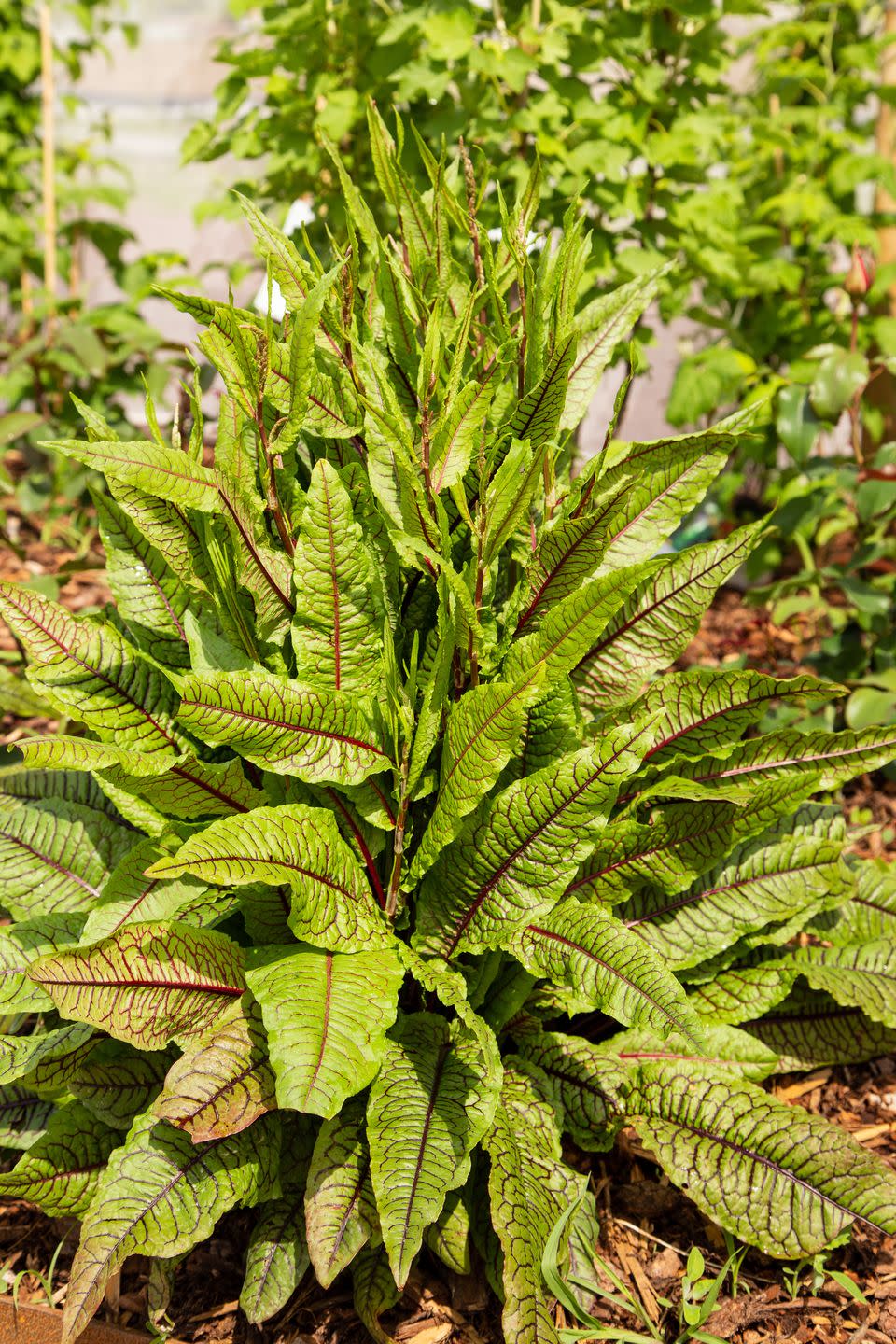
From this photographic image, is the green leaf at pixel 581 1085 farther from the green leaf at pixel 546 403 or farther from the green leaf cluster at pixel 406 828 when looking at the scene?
the green leaf at pixel 546 403

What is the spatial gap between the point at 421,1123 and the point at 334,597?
2.17 ft

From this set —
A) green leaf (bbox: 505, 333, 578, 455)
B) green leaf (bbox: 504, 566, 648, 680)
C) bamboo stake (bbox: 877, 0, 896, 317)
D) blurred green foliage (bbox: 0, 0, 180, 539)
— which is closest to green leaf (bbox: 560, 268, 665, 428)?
green leaf (bbox: 505, 333, 578, 455)

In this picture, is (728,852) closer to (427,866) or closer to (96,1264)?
(427,866)

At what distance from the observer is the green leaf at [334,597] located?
148 cm

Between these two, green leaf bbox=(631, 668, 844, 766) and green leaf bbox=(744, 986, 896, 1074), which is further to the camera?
green leaf bbox=(744, 986, 896, 1074)

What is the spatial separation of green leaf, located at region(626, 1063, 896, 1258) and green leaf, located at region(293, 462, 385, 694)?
74 centimetres

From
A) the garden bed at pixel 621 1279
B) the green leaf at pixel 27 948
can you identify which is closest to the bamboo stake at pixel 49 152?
→ the green leaf at pixel 27 948

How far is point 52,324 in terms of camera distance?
4.06m

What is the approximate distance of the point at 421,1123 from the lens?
147cm

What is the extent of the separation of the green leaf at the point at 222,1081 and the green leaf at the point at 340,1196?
0.12 m

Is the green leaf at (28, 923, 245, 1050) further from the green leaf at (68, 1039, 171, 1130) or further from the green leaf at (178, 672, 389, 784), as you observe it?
the green leaf at (178, 672, 389, 784)

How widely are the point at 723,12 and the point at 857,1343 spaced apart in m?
3.02

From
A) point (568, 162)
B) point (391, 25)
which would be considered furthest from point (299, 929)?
point (391, 25)

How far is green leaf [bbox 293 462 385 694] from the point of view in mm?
1483
